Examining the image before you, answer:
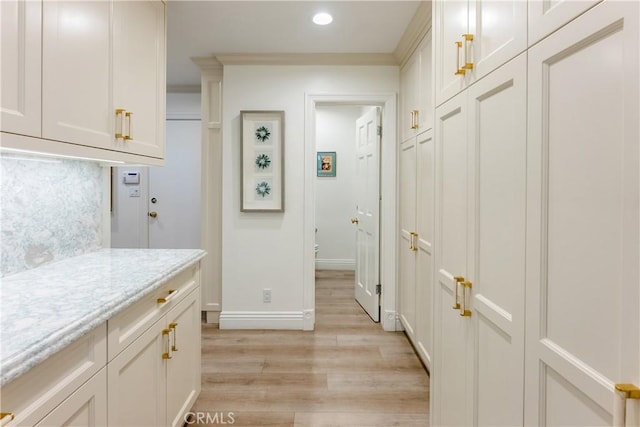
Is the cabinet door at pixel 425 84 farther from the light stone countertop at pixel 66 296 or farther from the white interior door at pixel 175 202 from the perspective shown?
the white interior door at pixel 175 202

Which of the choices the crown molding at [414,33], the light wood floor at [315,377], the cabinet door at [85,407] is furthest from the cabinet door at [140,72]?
the crown molding at [414,33]

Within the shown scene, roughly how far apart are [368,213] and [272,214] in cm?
103

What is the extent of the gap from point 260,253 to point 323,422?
1.64 metres

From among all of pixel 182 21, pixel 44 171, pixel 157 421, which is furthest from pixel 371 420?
pixel 182 21

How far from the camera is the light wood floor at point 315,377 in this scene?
6.87 feet

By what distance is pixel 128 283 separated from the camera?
133 centimetres

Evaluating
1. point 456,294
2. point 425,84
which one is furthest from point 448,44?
point 425,84

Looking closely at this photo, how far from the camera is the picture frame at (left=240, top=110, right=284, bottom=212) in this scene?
3295 millimetres

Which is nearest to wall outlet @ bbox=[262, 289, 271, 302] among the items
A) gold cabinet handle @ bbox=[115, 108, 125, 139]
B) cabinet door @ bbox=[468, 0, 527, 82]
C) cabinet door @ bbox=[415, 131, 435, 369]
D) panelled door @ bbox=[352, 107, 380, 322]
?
panelled door @ bbox=[352, 107, 380, 322]

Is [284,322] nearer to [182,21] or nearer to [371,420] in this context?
[371,420]

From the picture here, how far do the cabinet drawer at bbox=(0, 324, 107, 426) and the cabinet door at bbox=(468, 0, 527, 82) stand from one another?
1444 mm

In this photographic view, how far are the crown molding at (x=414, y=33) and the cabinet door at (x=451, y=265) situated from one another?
1.23 metres

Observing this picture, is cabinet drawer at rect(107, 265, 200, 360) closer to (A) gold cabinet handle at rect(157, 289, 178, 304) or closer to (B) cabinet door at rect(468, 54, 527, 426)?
(A) gold cabinet handle at rect(157, 289, 178, 304)

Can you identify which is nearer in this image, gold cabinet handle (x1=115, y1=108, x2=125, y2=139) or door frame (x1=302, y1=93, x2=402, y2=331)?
gold cabinet handle (x1=115, y1=108, x2=125, y2=139)
